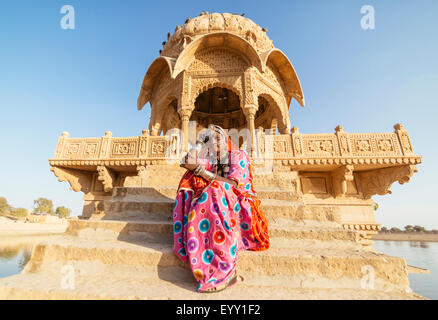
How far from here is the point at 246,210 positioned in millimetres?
2109

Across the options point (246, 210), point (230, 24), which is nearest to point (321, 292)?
point (246, 210)

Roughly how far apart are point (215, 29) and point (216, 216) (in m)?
8.81

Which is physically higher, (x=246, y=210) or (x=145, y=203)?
(x=145, y=203)

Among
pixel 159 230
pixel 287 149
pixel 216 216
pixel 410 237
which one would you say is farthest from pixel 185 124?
pixel 410 237

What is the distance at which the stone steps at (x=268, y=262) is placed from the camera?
5.58 ft

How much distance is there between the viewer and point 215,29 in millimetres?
8109

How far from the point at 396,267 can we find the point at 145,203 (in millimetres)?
3079

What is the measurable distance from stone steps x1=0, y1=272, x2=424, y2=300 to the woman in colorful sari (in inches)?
5.6

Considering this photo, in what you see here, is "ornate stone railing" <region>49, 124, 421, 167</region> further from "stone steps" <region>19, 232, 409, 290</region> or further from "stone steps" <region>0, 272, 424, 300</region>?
"stone steps" <region>0, 272, 424, 300</region>

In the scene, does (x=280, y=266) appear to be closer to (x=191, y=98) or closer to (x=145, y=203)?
(x=145, y=203)

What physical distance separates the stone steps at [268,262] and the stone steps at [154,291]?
12 centimetres
